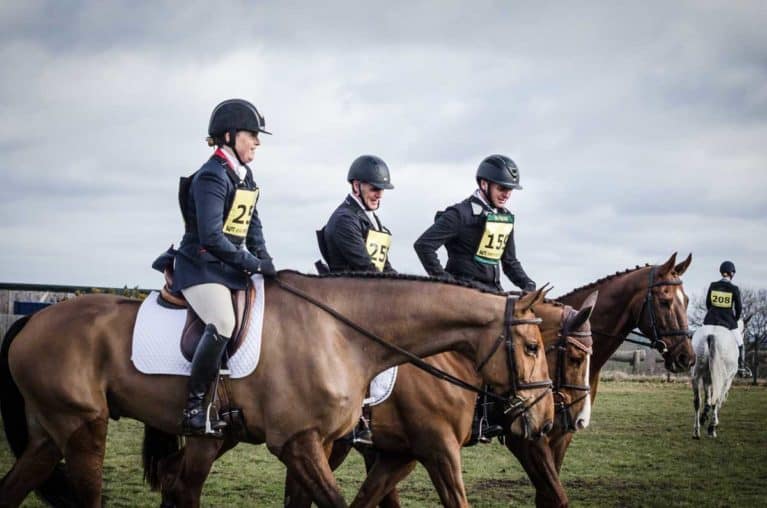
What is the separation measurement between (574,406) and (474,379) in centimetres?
109

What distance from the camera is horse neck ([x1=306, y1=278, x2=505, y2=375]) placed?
6.16 metres

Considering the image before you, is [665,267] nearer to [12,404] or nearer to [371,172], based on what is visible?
[371,172]

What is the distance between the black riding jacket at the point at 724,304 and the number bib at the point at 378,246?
11.3 m

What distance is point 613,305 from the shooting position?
8.94 metres

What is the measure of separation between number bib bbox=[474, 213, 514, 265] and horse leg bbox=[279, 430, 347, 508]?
3.29 meters

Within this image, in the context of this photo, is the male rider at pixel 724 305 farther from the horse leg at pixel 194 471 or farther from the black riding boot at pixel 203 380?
the black riding boot at pixel 203 380

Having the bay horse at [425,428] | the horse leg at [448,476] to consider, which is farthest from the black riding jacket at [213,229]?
the horse leg at [448,476]

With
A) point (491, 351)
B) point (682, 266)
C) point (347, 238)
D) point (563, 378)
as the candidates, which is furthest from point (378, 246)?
point (682, 266)

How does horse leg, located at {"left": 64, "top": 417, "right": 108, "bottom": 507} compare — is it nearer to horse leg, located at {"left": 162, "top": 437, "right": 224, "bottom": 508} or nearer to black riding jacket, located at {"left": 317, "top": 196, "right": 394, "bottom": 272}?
horse leg, located at {"left": 162, "top": 437, "right": 224, "bottom": 508}

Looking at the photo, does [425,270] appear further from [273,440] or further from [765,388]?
[765,388]

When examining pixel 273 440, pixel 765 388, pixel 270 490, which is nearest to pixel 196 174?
pixel 273 440

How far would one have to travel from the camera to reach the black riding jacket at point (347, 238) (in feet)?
26.0

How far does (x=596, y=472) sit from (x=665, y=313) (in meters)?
4.25

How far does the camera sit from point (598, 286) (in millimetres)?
9078
